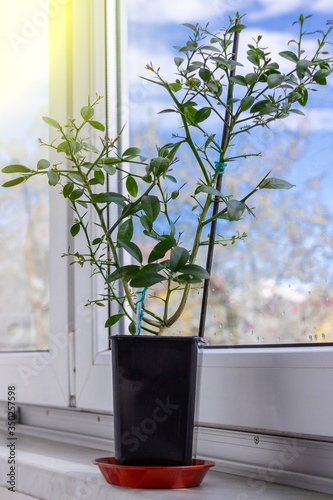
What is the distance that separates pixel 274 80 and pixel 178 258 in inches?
8.7

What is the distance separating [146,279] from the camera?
2.25ft

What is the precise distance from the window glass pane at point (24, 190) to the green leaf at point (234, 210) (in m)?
0.75

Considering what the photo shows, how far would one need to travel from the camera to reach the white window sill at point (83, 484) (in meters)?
0.71

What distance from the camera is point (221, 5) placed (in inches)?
36.3

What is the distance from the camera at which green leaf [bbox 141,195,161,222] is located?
2.27 ft

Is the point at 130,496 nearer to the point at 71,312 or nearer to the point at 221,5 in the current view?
the point at 71,312

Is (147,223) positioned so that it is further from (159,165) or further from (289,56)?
(289,56)

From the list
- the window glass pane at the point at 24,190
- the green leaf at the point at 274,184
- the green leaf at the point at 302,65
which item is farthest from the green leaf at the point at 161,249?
the window glass pane at the point at 24,190

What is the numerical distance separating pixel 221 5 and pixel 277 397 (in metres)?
0.58

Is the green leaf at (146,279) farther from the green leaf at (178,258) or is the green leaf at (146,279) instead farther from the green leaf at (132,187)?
the green leaf at (132,187)

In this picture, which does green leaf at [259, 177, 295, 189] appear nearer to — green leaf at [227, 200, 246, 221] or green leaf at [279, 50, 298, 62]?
green leaf at [227, 200, 246, 221]

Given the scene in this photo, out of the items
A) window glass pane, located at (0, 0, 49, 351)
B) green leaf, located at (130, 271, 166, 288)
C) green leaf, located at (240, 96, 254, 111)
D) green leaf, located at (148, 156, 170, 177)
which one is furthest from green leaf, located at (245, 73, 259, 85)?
window glass pane, located at (0, 0, 49, 351)

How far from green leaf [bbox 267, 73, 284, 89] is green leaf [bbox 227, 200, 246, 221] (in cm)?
13

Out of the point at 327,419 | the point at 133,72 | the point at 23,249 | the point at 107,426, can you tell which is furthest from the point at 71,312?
the point at 327,419
